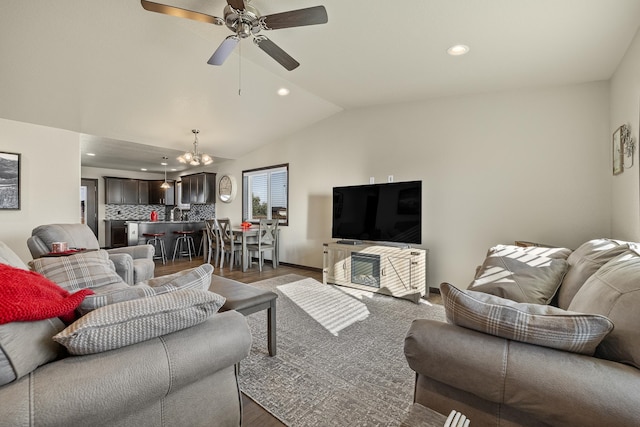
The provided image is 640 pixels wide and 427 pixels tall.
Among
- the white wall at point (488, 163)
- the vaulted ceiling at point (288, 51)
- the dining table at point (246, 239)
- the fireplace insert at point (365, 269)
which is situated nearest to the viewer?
the vaulted ceiling at point (288, 51)

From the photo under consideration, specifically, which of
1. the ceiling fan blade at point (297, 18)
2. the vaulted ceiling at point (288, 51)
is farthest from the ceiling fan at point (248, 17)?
the vaulted ceiling at point (288, 51)

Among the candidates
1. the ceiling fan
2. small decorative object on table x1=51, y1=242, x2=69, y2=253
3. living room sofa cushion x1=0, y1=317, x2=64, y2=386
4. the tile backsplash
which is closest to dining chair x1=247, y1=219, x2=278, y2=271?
the tile backsplash

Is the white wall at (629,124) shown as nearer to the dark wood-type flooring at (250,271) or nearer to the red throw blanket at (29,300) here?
the dark wood-type flooring at (250,271)

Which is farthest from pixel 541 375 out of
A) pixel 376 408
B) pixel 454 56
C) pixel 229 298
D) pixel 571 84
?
pixel 571 84

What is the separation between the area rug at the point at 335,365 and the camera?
64.6 inches

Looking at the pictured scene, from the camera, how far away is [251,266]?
578cm

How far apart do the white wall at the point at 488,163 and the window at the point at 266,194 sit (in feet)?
4.14

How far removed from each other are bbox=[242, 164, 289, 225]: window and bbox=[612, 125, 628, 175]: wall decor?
4574 millimetres

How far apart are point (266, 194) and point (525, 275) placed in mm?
5199

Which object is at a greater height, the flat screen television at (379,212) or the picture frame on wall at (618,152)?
the picture frame on wall at (618,152)

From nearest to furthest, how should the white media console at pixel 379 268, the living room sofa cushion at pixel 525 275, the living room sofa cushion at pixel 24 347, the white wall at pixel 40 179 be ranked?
the living room sofa cushion at pixel 24 347, the living room sofa cushion at pixel 525 275, the white media console at pixel 379 268, the white wall at pixel 40 179

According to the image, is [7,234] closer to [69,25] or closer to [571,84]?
[69,25]

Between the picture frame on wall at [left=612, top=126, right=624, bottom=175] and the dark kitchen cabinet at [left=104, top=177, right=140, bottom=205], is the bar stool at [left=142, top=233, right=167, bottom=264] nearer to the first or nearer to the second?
the dark kitchen cabinet at [left=104, top=177, right=140, bottom=205]

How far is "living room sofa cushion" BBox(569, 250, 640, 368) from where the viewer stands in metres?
0.89
